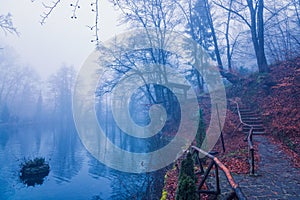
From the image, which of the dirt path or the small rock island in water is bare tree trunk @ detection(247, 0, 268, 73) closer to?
the dirt path

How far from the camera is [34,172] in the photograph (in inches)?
497

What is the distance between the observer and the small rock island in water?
11.9 m

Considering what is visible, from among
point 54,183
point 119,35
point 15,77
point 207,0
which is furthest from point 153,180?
point 15,77

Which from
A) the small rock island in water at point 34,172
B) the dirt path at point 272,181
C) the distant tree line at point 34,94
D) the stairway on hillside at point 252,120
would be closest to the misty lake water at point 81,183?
the small rock island in water at point 34,172

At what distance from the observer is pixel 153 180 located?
1073 centimetres

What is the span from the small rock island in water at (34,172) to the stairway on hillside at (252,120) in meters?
A: 12.0

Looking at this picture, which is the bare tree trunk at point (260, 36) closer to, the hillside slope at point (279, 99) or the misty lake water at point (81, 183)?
the hillside slope at point (279, 99)

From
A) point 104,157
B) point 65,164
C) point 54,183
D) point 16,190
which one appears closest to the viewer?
point 16,190

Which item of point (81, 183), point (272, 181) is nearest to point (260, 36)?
point (272, 181)

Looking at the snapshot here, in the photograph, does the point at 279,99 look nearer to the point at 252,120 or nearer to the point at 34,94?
the point at 252,120

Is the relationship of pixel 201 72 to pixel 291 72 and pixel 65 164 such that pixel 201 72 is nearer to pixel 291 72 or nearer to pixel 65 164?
pixel 291 72

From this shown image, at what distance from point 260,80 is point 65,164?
1501 centimetres

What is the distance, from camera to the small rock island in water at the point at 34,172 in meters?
11.9

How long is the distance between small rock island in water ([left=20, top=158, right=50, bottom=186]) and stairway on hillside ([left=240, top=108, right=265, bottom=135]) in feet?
39.3
